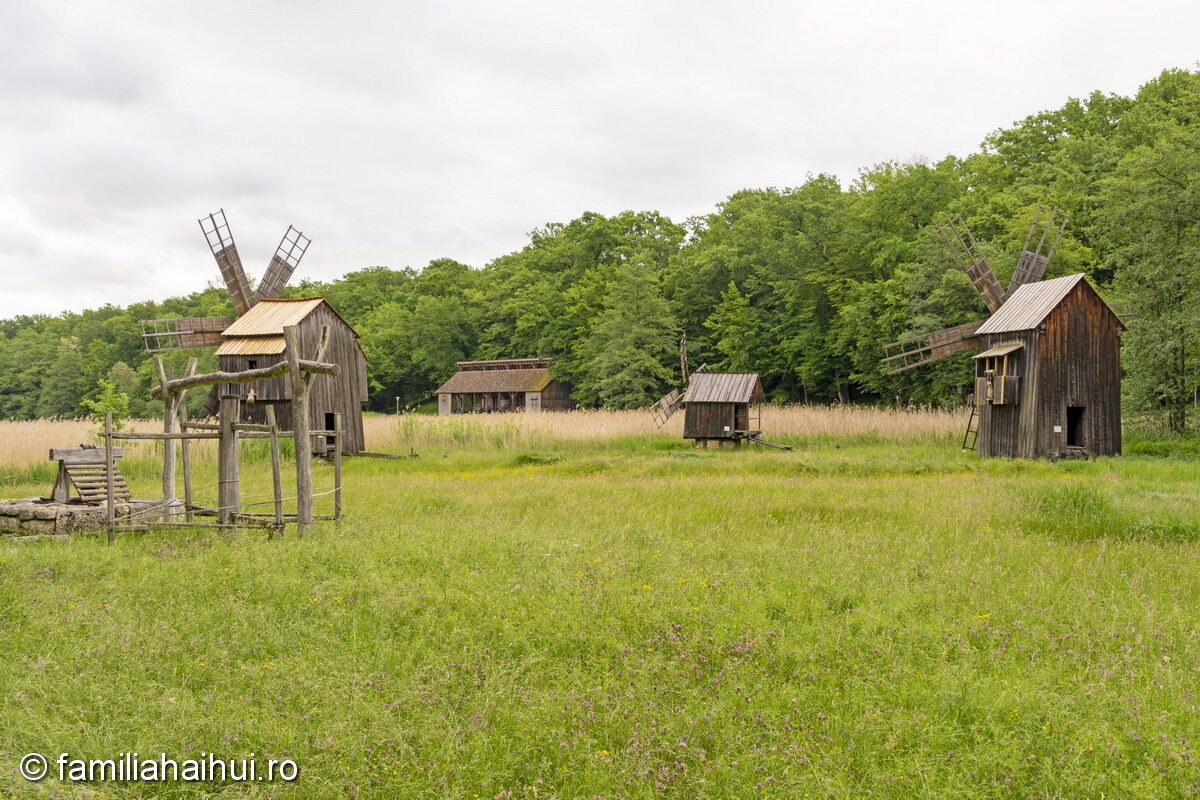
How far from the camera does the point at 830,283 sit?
171 feet

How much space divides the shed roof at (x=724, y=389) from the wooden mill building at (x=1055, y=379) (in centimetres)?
794

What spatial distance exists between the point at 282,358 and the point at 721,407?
16.6m

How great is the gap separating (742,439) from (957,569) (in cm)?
2135

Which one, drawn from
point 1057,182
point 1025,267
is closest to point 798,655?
point 1025,267

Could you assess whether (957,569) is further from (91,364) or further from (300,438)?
(91,364)

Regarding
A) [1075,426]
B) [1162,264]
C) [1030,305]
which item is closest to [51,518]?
[1030,305]

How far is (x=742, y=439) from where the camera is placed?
105ft

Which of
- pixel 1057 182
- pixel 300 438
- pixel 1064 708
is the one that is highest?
pixel 1057 182

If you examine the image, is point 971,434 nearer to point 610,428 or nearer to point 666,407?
point 666,407

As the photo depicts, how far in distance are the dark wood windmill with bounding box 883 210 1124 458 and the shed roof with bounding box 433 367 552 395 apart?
40469mm

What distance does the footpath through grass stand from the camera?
5660mm

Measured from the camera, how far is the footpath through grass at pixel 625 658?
223 inches

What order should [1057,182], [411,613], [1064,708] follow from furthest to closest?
[1057,182] → [411,613] → [1064,708]

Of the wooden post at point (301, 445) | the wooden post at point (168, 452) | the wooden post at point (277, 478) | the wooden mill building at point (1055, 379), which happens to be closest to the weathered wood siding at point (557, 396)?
the wooden mill building at point (1055, 379)
